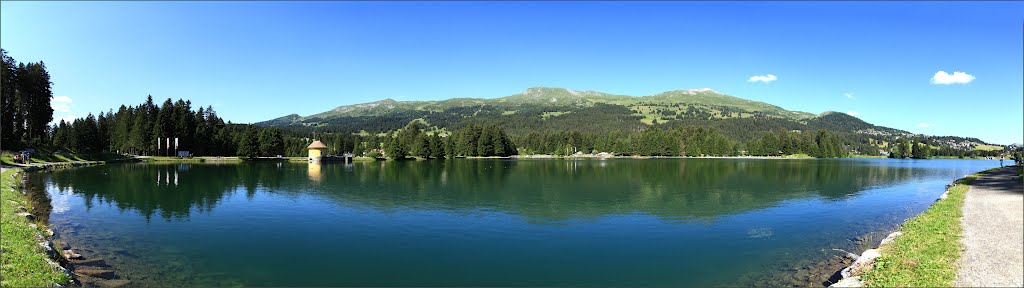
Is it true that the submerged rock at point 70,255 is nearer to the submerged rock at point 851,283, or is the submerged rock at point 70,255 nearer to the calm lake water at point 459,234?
the calm lake water at point 459,234

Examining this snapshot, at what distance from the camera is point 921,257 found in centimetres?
1250

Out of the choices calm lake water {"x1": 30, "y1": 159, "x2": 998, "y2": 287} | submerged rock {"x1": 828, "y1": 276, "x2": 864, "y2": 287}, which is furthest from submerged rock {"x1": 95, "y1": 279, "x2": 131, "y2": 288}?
submerged rock {"x1": 828, "y1": 276, "x2": 864, "y2": 287}

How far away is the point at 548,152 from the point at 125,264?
181 metres

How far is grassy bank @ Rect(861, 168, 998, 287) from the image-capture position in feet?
34.9

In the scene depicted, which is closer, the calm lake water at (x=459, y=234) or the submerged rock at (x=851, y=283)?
the submerged rock at (x=851, y=283)

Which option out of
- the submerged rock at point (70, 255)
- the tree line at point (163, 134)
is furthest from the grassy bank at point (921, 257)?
the tree line at point (163, 134)

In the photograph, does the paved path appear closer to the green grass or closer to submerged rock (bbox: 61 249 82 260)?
the green grass

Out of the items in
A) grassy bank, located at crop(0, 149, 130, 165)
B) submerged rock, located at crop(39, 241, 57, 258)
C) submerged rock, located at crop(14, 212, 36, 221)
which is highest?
grassy bank, located at crop(0, 149, 130, 165)

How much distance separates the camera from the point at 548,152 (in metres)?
194

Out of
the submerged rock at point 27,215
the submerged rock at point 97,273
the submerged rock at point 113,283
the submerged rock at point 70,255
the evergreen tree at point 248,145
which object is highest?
the evergreen tree at point 248,145

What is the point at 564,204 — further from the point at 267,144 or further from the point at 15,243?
the point at 267,144

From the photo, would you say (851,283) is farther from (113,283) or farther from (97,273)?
(97,273)

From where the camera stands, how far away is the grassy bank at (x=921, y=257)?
10633mm

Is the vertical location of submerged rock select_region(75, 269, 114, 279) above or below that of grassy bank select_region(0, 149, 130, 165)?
below
